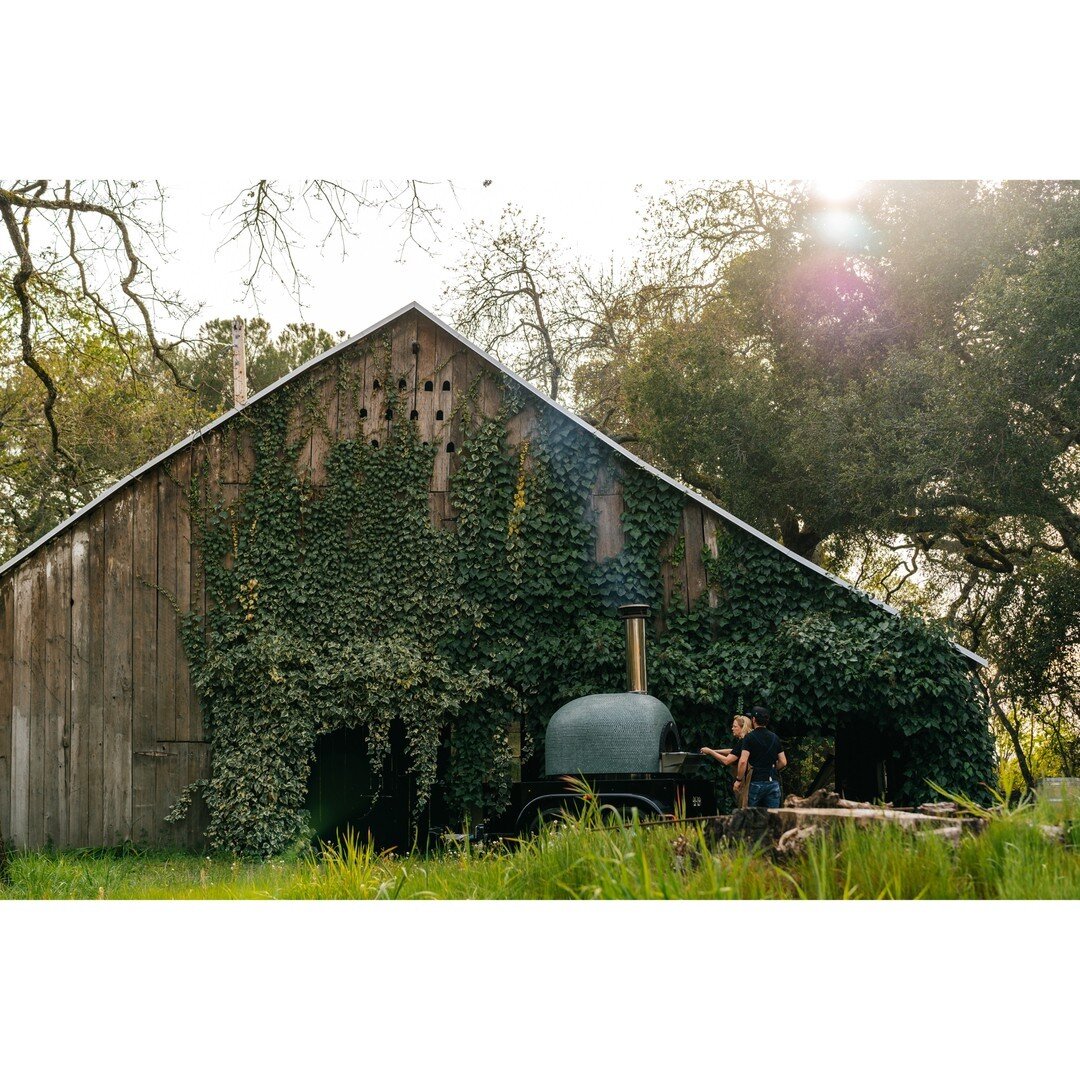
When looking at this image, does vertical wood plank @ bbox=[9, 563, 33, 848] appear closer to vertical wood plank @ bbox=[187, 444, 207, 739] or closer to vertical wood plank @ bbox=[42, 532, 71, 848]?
vertical wood plank @ bbox=[42, 532, 71, 848]

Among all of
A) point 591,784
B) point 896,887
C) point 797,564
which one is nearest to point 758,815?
point 896,887

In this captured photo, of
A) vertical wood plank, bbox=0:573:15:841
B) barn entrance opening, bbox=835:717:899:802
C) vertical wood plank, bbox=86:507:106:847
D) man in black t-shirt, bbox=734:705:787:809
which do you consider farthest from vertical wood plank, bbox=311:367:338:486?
barn entrance opening, bbox=835:717:899:802

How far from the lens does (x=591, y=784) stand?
30.2 feet

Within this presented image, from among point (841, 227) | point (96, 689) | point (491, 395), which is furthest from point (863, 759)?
point (841, 227)

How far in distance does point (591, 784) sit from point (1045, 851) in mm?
4692

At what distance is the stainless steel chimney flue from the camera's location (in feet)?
34.3

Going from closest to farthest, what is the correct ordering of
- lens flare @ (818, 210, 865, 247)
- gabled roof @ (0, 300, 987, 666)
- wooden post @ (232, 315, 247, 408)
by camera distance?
1. gabled roof @ (0, 300, 987, 666)
2. wooden post @ (232, 315, 247, 408)
3. lens flare @ (818, 210, 865, 247)

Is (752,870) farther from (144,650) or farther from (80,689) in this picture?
(80,689)

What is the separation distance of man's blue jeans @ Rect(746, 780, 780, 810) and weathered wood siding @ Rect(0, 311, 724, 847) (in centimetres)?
314

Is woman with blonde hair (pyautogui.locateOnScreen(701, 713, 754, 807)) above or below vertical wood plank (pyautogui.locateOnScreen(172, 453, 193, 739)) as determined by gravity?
below

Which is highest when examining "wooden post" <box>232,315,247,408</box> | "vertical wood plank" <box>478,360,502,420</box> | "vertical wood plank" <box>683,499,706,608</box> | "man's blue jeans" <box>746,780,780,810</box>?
"wooden post" <box>232,315,247,408</box>

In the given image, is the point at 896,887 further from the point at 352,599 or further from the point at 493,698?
the point at 352,599

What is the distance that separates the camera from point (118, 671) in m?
11.7

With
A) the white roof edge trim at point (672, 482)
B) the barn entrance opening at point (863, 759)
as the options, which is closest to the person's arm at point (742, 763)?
the white roof edge trim at point (672, 482)
